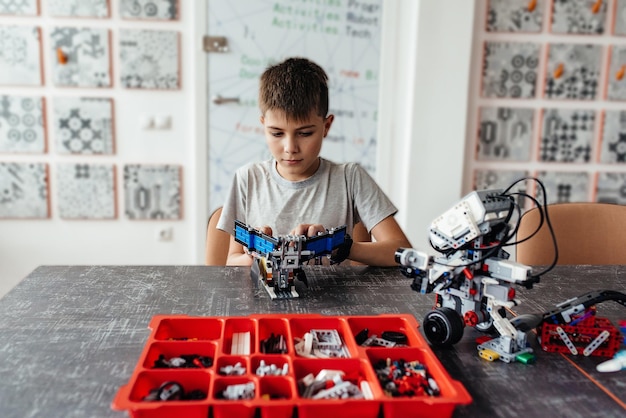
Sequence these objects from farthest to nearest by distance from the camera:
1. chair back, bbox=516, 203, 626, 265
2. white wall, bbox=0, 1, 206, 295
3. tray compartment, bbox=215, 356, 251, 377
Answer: white wall, bbox=0, 1, 206, 295 < chair back, bbox=516, 203, 626, 265 < tray compartment, bbox=215, 356, 251, 377

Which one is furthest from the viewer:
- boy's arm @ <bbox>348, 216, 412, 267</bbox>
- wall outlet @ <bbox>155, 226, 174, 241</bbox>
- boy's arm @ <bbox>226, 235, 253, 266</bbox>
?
A: wall outlet @ <bbox>155, 226, 174, 241</bbox>

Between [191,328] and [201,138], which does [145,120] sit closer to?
[201,138]

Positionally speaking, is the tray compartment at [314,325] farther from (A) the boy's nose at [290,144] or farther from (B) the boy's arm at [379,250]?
(A) the boy's nose at [290,144]

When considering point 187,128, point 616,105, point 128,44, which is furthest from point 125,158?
point 616,105

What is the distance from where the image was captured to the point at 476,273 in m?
0.92

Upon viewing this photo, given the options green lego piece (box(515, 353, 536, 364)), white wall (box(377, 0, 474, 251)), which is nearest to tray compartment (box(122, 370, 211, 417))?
green lego piece (box(515, 353, 536, 364))

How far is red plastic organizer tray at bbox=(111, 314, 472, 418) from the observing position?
26.6 inches

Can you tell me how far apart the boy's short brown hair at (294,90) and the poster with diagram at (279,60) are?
1294mm

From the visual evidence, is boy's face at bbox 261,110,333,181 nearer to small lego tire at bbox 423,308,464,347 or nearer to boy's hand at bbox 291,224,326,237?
boy's hand at bbox 291,224,326,237

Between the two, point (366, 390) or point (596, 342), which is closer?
point (366, 390)

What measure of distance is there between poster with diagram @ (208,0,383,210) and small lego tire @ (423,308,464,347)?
1989mm

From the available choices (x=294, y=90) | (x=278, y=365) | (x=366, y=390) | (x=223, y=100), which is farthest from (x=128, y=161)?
(x=366, y=390)

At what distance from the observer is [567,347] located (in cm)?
92

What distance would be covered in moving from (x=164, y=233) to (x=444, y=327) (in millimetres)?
2170
